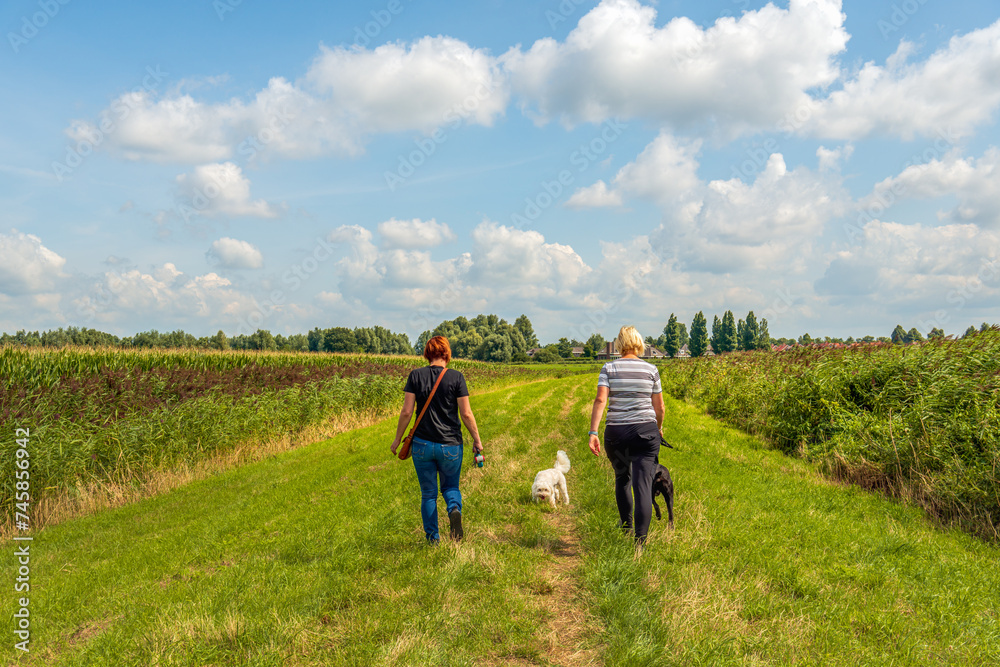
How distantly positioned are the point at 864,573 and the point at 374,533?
5.72 metres

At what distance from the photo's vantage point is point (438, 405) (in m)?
5.83

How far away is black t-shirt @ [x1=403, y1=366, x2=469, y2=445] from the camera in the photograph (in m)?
5.82

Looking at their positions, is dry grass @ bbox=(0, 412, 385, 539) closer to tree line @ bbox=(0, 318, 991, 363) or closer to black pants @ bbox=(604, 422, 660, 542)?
black pants @ bbox=(604, 422, 660, 542)

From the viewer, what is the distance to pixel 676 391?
2670 centimetres

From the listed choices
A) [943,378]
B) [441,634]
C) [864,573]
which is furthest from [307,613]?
[943,378]

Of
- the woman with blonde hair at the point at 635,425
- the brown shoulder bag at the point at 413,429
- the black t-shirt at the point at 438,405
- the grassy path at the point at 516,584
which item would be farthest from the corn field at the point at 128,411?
A: the woman with blonde hair at the point at 635,425

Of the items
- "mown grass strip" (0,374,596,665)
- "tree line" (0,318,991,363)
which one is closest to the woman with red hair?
"mown grass strip" (0,374,596,665)

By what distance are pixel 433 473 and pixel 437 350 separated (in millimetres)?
1508

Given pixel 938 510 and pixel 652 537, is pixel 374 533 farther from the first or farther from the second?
pixel 938 510

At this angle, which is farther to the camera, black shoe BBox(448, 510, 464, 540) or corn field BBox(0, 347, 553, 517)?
corn field BBox(0, 347, 553, 517)

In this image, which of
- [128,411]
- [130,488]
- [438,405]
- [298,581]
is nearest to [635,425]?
[438,405]

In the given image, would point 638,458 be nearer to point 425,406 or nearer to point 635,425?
point 635,425

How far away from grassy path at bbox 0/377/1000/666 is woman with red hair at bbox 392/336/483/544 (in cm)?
45

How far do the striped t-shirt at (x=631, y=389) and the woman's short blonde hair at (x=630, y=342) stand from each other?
19 cm
